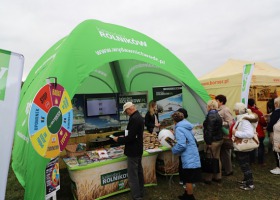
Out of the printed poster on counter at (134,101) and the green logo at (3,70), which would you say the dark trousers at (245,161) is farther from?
the green logo at (3,70)

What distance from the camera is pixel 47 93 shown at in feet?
7.01

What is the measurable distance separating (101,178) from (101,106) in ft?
7.31

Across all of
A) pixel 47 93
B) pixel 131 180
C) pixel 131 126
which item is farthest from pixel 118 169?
pixel 47 93

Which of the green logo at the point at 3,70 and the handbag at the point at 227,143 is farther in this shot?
the handbag at the point at 227,143

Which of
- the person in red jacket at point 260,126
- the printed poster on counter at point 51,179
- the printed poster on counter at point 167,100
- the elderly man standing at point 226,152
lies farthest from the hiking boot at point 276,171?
the printed poster on counter at point 51,179

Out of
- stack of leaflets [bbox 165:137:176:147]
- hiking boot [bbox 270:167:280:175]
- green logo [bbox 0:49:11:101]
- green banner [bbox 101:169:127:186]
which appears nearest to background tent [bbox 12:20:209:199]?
green banner [bbox 101:169:127:186]

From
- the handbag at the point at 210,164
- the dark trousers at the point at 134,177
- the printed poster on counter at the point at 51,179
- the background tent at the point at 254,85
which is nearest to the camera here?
the printed poster on counter at the point at 51,179

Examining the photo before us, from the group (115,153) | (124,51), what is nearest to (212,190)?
(115,153)

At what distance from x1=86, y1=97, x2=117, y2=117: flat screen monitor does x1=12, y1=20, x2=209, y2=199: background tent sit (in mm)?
605

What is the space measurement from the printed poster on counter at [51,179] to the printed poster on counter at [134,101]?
3.30 meters

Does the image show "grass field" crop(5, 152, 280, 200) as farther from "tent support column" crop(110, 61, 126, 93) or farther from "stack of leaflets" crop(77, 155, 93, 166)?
"tent support column" crop(110, 61, 126, 93)

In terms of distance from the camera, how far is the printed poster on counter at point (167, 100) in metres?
5.70

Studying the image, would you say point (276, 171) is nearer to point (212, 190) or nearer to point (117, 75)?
point (212, 190)

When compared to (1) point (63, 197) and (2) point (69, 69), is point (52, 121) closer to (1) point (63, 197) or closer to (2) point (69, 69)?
(2) point (69, 69)
